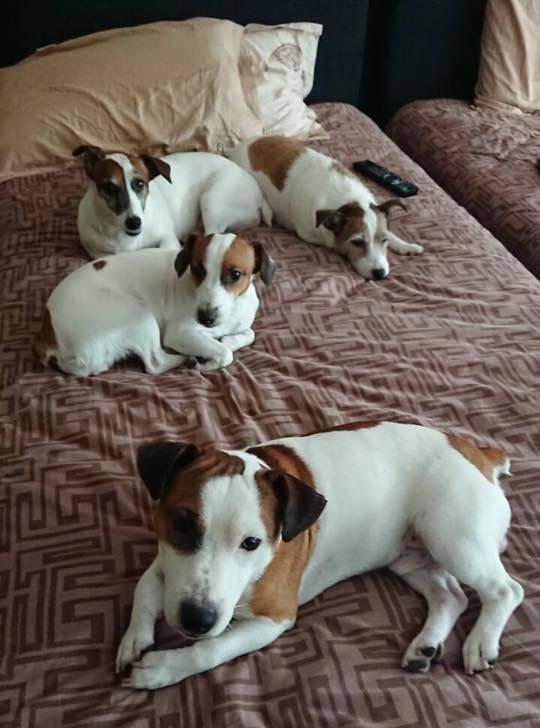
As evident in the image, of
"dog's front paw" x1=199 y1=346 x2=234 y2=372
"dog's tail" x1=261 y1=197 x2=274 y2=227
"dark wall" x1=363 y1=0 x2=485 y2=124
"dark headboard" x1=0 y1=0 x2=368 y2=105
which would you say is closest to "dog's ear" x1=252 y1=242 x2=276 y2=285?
"dog's front paw" x1=199 y1=346 x2=234 y2=372

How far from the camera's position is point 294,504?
1233mm

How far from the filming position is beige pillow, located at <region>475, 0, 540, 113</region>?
3750 millimetres

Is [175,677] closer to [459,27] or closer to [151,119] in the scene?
[151,119]

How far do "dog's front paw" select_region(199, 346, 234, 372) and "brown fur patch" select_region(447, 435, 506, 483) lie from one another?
0.74 m

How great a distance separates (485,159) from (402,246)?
99 cm

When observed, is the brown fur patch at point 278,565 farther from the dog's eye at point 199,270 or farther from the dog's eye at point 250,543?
the dog's eye at point 199,270

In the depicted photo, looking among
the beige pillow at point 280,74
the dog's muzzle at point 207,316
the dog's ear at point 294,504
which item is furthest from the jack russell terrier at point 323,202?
the dog's ear at point 294,504

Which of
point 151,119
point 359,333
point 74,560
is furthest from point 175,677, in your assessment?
point 151,119

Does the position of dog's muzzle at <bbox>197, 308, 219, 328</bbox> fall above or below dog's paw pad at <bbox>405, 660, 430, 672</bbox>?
above

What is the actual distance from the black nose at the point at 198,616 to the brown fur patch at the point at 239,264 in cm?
122

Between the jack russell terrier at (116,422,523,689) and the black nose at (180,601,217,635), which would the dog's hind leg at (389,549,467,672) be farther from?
the black nose at (180,601,217,635)

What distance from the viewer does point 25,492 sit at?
5.20 ft

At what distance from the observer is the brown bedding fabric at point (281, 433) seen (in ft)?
3.99

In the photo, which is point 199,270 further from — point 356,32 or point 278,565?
point 356,32
